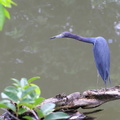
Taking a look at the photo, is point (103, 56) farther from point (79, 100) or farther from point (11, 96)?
point (11, 96)

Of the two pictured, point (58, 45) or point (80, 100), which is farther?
point (58, 45)

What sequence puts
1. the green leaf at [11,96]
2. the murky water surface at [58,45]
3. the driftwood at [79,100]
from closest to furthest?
the green leaf at [11,96], the driftwood at [79,100], the murky water surface at [58,45]

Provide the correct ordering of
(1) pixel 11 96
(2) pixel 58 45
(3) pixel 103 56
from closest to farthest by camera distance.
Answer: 1. (1) pixel 11 96
2. (3) pixel 103 56
3. (2) pixel 58 45

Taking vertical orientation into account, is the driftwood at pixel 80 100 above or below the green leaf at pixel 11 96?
above

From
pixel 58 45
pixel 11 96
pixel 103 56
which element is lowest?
pixel 11 96

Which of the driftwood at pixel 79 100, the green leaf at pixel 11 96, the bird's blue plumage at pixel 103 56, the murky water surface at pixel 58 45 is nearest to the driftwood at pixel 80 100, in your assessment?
the driftwood at pixel 79 100

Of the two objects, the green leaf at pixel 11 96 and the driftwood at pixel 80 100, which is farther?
the driftwood at pixel 80 100

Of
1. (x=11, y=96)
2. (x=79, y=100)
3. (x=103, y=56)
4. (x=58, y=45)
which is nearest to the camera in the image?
(x=11, y=96)

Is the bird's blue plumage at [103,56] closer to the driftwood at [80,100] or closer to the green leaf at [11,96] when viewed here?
the driftwood at [80,100]

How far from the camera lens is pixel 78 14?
6.38m

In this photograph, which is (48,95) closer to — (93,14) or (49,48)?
(49,48)

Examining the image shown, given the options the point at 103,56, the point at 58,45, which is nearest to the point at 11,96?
the point at 103,56

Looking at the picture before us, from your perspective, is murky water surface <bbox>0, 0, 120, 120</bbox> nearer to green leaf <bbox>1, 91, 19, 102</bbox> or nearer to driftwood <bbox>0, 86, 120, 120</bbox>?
driftwood <bbox>0, 86, 120, 120</bbox>

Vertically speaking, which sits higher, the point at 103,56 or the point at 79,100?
the point at 103,56
